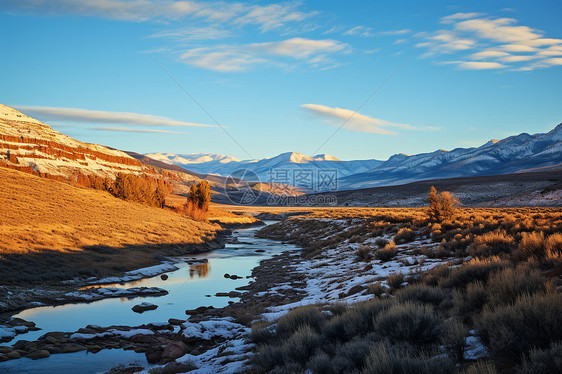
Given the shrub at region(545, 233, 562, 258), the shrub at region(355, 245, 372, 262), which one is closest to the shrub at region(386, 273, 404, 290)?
the shrub at region(545, 233, 562, 258)

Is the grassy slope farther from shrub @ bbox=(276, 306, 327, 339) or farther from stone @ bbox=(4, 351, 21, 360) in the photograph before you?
shrub @ bbox=(276, 306, 327, 339)

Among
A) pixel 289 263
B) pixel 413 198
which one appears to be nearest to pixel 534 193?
pixel 413 198

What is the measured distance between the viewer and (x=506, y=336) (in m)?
4.96

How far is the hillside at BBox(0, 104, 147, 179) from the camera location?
6322cm

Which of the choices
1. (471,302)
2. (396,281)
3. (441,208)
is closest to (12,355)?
(396,281)

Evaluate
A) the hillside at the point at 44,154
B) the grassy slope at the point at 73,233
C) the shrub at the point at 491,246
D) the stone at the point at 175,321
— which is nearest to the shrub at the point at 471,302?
the shrub at the point at 491,246

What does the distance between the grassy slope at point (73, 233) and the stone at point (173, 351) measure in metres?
12.3

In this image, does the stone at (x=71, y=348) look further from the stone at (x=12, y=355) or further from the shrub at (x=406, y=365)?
the shrub at (x=406, y=365)

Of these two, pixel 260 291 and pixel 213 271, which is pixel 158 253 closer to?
pixel 213 271

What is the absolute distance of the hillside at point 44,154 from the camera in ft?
207

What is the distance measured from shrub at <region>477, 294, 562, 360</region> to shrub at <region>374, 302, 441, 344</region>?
899mm

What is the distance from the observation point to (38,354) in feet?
33.3

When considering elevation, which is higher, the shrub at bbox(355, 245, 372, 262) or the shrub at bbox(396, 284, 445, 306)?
the shrub at bbox(396, 284, 445, 306)

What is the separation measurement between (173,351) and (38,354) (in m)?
3.92
